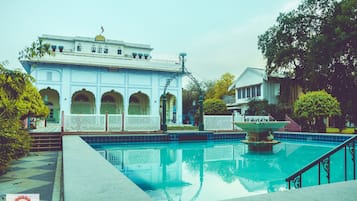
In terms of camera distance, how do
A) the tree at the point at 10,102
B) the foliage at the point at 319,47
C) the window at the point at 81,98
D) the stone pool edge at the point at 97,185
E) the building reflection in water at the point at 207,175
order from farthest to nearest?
the window at the point at 81,98 < the foliage at the point at 319,47 < the building reflection in water at the point at 207,175 < the tree at the point at 10,102 < the stone pool edge at the point at 97,185

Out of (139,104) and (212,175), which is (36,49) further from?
(139,104)

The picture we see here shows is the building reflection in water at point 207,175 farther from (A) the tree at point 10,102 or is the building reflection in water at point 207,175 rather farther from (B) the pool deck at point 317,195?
(A) the tree at point 10,102

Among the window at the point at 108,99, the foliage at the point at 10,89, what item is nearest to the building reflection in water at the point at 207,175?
the foliage at the point at 10,89

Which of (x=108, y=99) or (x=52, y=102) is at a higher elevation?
(x=108, y=99)

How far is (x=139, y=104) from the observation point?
1009 inches

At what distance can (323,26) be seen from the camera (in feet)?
63.2

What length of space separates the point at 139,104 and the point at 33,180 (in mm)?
21454

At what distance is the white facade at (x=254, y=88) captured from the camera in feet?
79.3

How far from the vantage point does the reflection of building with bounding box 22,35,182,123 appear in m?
20.4

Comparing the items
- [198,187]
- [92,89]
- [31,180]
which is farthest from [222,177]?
[92,89]

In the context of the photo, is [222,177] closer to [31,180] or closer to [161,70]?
[31,180]

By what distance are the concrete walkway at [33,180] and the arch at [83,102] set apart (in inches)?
706

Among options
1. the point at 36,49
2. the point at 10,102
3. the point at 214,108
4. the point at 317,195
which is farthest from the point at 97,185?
the point at 214,108

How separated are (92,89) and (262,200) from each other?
2080cm
